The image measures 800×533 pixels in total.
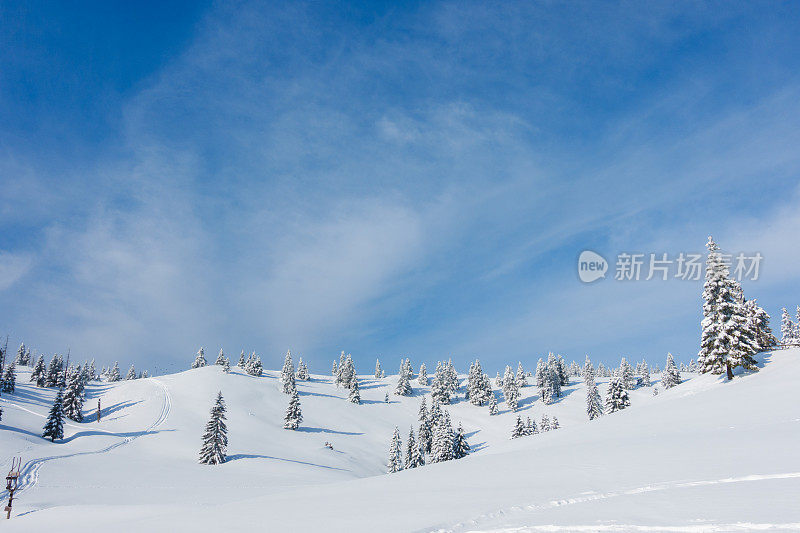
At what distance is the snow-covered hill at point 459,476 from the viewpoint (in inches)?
432

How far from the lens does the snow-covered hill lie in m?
11.0

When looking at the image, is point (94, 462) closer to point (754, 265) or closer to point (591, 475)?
point (591, 475)

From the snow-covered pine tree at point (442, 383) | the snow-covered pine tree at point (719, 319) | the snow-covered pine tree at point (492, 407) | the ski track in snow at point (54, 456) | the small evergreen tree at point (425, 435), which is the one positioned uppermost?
the snow-covered pine tree at point (719, 319)

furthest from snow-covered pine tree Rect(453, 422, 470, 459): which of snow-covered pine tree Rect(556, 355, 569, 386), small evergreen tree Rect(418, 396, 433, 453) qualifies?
snow-covered pine tree Rect(556, 355, 569, 386)

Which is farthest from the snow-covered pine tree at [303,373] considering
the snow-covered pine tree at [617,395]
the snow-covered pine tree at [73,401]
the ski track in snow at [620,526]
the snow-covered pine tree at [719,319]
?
the ski track in snow at [620,526]

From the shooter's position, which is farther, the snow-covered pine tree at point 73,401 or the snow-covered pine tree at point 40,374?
the snow-covered pine tree at point 40,374

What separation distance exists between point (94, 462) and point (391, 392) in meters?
97.2

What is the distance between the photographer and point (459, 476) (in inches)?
771

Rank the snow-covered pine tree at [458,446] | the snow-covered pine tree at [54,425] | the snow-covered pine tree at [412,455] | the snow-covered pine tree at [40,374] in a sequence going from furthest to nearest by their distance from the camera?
1. the snow-covered pine tree at [40,374]
2. the snow-covered pine tree at [412,455]
3. the snow-covered pine tree at [458,446]
4. the snow-covered pine tree at [54,425]

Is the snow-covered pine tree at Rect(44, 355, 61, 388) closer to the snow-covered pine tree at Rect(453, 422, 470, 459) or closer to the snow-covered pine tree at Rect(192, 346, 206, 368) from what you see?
the snow-covered pine tree at Rect(192, 346, 206, 368)

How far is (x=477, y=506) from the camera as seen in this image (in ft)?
41.1

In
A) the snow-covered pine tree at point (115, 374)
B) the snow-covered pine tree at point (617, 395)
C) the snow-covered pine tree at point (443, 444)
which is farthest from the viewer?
the snow-covered pine tree at point (115, 374)

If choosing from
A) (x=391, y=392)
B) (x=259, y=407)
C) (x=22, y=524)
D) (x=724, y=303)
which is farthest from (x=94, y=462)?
(x=391, y=392)

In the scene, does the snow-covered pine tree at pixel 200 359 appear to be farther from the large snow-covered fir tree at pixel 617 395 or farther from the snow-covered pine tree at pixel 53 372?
the large snow-covered fir tree at pixel 617 395
